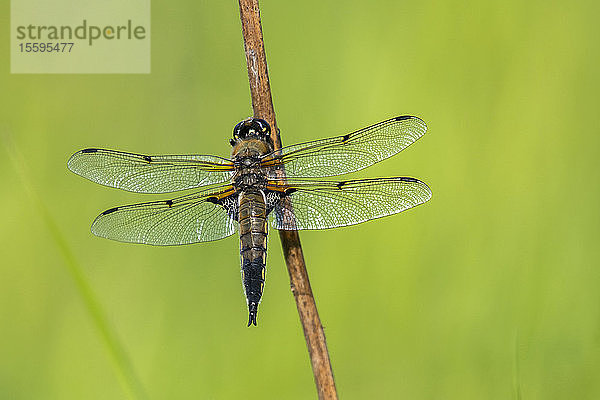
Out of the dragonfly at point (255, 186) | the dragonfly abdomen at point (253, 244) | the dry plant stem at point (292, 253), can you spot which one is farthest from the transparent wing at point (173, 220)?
the dry plant stem at point (292, 253)

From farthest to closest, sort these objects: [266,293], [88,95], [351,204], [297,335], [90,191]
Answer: [88,95] < [90,191] < [266,293] < [297,335] < [351,204]

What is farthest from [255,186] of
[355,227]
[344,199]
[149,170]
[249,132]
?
[355,227]

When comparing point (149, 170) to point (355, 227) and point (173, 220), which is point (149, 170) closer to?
point (173, 220)

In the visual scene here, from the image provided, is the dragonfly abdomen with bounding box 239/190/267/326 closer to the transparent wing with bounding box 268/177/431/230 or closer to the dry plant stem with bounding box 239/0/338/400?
the transparent wing with bounding box 268/177/431/230

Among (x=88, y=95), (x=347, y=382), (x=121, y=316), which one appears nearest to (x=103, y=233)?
(x=121, y=316)

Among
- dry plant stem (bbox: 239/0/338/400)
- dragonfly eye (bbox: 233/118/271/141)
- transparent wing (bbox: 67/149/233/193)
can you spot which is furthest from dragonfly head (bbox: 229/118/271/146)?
dry plant stem (bbox: 239/0/338/400)

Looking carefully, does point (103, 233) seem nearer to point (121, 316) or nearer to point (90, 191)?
point (121, 316)
